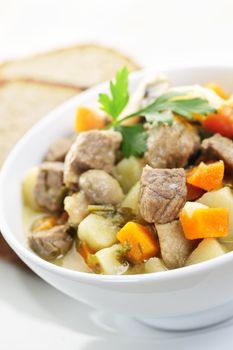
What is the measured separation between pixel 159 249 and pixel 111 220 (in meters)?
0.29

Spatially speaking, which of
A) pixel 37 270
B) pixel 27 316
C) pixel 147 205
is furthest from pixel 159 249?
pixel 27 316

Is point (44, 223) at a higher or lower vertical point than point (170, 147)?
lower

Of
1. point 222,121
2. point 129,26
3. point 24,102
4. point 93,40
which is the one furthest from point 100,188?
point 129,26

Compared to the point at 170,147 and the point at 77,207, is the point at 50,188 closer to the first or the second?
the point at 77,207

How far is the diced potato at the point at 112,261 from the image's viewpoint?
268cm

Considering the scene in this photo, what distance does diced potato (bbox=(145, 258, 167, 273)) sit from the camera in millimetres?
2617

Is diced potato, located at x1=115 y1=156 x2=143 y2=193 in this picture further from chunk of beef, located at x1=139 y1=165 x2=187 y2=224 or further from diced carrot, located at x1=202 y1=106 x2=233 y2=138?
diced carrot, located at x1=202 y1=106 x2=233 y2=138

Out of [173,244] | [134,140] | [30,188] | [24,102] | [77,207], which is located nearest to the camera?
[173,244]

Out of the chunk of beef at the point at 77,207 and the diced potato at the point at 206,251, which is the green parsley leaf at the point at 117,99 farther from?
the diced potato at the point at 206,251

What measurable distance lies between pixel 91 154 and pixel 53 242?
474mm

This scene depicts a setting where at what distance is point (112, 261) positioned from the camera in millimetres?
2697

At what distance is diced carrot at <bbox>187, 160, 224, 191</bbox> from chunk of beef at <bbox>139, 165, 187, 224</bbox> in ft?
0.26

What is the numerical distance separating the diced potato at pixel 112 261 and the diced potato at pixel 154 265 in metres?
0.12

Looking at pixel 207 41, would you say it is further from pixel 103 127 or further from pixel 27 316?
pixel 27 316
